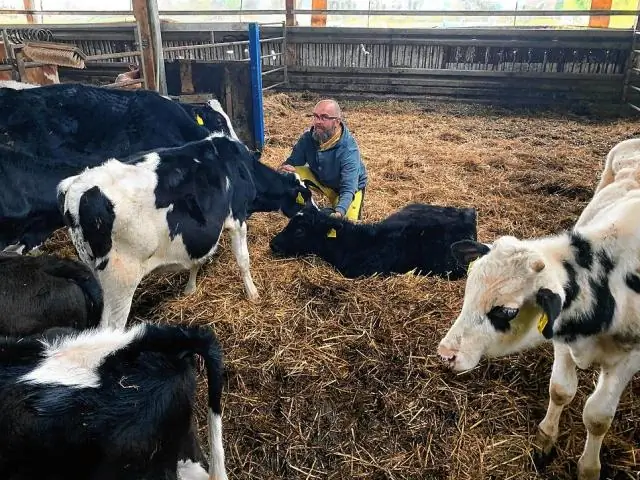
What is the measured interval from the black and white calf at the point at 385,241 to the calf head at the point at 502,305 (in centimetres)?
226

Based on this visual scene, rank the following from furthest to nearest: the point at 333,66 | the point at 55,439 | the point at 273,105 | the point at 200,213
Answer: the point at 333,66, the point at 273,105, the point at 200,213, the point at 55,439

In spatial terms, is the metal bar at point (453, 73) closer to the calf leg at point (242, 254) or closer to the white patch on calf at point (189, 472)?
the calf leg at point (242, 254)

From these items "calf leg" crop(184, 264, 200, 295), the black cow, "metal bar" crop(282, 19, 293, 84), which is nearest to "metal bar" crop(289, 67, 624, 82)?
"metal bar" crop(282, 19, 293, 84)

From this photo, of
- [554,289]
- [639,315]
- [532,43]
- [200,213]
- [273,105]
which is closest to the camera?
[554,289]

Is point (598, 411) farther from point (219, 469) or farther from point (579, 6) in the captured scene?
point (579, 6)

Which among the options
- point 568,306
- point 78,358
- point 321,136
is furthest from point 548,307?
point 321,136

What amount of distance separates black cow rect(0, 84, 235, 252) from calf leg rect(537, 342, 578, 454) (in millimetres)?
4274

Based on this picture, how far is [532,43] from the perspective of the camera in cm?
1323

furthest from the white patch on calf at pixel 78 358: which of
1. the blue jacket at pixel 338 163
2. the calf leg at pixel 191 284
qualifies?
the blue jacket at pixel 338 163

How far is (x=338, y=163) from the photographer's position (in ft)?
20.4

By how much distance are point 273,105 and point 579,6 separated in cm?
1566

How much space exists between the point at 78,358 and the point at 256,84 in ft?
24.7

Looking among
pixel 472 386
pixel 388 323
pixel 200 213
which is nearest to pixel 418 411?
pixel 472 386

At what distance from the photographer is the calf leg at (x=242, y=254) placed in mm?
4566
